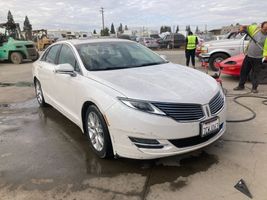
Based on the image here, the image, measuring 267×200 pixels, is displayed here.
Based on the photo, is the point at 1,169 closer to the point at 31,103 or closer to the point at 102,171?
the point at 102,171

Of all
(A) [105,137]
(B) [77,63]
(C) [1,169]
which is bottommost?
(C) [1,169]

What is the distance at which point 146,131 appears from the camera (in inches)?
126

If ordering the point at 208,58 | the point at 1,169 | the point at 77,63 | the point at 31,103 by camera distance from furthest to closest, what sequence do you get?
the point at 208,58 → the point at 31,103 → the point at 77,63 → the point at 1,169

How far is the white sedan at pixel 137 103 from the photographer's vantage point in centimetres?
323

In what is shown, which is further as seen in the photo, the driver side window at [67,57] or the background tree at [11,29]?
the background tree at [11,29]

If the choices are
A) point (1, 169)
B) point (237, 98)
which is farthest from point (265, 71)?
point (1, 169)

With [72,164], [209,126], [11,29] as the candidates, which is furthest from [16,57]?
[209,126]

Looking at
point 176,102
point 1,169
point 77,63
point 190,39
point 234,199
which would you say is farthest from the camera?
point 190,39

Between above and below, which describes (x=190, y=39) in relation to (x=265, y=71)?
above

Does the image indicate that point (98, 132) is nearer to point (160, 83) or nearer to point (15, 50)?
point (160, 83)

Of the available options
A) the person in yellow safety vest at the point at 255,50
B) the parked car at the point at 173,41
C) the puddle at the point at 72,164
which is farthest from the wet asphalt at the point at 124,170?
the parked car at the point at 173,41

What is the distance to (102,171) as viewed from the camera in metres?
3.60

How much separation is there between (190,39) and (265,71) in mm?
4791

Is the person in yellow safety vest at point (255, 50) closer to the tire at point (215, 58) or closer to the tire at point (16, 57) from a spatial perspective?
the tire at point (215, 58)
